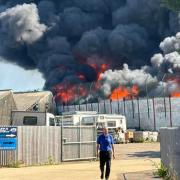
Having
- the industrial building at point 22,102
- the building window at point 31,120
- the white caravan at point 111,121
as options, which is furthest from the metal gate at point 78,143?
the white caravan at point 111,121

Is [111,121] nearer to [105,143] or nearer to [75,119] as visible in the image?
[75,119]

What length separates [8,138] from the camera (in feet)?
89.4

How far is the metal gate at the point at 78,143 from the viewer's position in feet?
98.8

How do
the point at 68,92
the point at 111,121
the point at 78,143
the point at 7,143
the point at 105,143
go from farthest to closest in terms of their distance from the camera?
the point at 68,92 < the point at 111,121 < the point at 78,143 < the point at 7,143 < the point at 105,143

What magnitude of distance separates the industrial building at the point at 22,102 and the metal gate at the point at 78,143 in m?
14.5

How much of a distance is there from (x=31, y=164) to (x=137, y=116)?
42.1 metres

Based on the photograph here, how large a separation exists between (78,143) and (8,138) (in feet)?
17.6

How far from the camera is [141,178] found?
1866 cm

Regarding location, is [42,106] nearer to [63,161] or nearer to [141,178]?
[63,161]

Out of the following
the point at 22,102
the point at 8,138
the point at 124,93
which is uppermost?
the point at 124,93

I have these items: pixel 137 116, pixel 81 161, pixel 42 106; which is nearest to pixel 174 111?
pixel 137 116

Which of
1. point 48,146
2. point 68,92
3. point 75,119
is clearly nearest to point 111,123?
point 75,119

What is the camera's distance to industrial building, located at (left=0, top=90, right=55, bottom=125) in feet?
150

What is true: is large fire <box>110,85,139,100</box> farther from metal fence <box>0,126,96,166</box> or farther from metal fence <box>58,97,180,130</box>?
metal fence <box>0,126,96,166</box>
